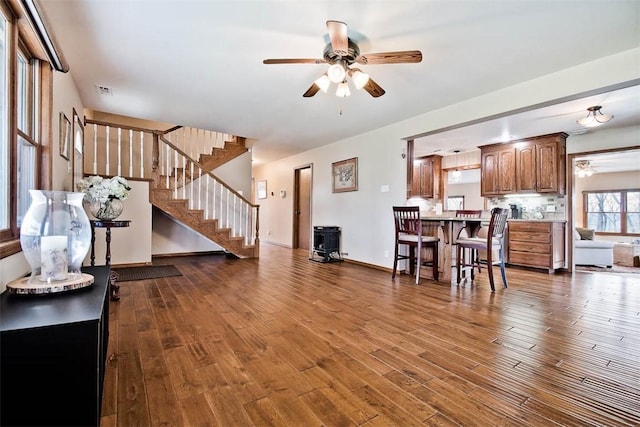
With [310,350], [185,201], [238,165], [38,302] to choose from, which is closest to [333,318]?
[310,350]

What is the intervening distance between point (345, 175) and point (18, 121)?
4.73m

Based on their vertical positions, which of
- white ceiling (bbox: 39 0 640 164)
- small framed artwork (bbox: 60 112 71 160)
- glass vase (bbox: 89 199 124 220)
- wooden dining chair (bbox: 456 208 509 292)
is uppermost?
white ceiling (bbox: 39 0 640 164)

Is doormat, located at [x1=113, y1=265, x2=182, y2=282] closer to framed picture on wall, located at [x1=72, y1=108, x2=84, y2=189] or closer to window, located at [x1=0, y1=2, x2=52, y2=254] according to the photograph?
framed picture on wall, located at [x1=72, y1=108, x2=84, y2=189]

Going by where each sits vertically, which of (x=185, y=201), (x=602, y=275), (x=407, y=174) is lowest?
(x=602, y=275)

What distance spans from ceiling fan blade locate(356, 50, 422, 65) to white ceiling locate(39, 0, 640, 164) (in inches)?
7.8

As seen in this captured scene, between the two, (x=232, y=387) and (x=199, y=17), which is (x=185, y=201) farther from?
(x=232, y=387)

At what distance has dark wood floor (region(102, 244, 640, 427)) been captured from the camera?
1417 millimetres

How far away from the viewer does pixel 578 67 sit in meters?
2.89

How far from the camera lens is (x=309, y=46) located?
263 centimetres

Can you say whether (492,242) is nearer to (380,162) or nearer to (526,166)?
(380,162)

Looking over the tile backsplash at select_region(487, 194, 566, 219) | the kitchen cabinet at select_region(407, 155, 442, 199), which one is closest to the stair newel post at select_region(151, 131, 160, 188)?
the kitchen cabinet at select_region(407, 155, 442, 199)

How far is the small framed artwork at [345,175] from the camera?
568 centimetres

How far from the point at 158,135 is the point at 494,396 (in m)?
5.59

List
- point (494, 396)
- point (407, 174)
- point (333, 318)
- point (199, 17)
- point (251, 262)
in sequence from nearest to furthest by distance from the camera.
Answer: point (494, 396) < point (199, 17) < point (333, 318) < point (407, 174) < point (251, 262)
